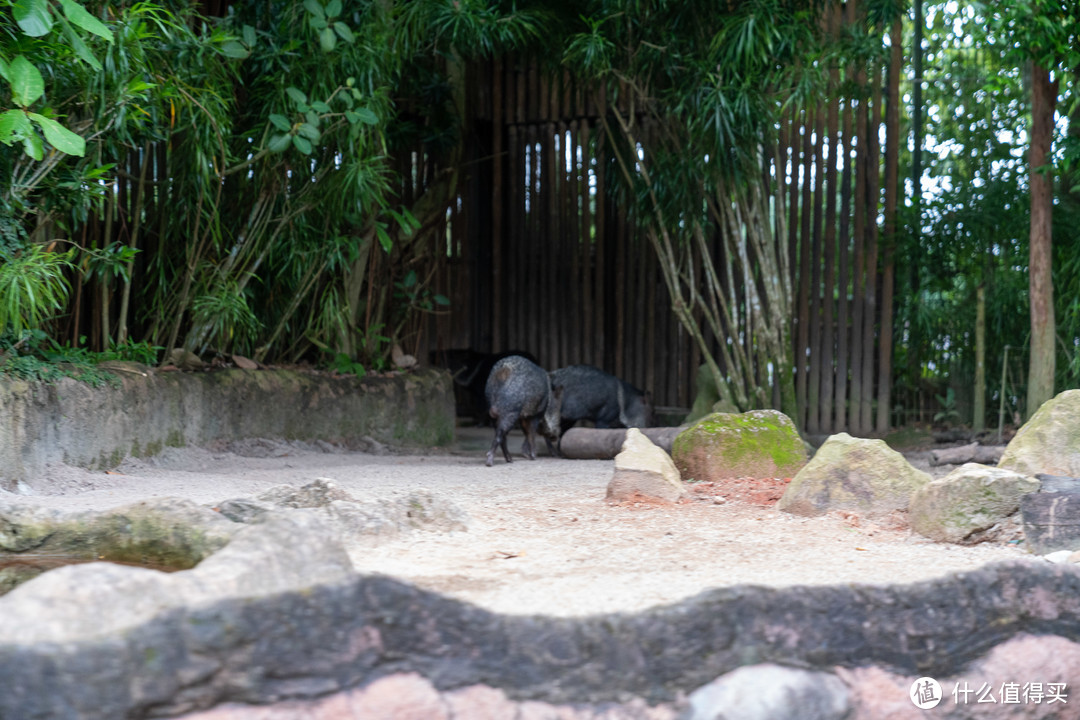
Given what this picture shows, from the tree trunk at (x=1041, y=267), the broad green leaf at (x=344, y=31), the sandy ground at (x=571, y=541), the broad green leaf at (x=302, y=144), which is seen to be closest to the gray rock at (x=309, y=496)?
the sandy ground at (x=571, y=541)

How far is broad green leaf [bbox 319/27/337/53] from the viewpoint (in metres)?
5.23

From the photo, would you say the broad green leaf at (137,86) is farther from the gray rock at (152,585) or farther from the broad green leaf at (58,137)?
the gray rock at (152,585)

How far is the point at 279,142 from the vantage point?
5.20 metres

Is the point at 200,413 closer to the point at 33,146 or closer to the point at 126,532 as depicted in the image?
the point at 33,146

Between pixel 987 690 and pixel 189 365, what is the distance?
4.49m

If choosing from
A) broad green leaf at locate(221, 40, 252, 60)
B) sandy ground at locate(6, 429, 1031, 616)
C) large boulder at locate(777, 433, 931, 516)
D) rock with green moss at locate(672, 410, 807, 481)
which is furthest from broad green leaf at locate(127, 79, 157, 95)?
large boulder at locate(777, 433, 931, 516)

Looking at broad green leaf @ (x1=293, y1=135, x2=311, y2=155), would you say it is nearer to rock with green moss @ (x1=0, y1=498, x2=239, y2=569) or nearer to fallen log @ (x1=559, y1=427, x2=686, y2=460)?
fallen log @ (x1=559, y1=427, x2=686, y2=460)

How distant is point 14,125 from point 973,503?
3.39 m

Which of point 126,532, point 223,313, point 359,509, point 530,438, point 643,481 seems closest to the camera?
point 126,532

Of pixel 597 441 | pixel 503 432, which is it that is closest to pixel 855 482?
pixel 597 441

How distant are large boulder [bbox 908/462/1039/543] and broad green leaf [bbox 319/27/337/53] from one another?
12.6 feet

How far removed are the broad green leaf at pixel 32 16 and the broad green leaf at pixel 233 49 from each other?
177 cm

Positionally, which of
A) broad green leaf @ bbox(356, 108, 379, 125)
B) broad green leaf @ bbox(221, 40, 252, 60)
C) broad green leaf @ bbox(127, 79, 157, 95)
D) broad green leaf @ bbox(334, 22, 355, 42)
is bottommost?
broad green leaf @ bbox(127, 79, 157, 95)

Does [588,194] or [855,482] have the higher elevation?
[588,194]
